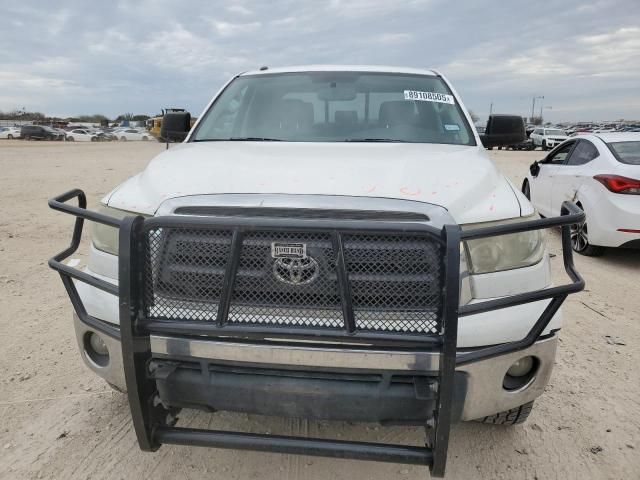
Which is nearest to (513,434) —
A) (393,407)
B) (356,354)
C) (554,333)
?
(554,333)

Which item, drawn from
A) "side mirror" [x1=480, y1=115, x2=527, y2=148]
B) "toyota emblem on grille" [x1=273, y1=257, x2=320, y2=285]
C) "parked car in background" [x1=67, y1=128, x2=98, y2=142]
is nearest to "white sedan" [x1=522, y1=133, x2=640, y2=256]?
"side mirror" [x1=480, y1=115, x2=527, y2=148]

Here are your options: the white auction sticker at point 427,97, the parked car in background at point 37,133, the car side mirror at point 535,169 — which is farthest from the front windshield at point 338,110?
the parked car in background at point 37,133

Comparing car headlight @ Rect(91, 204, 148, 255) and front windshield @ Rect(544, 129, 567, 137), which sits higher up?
car headlight @ Rect(91, 204, 148, 255)

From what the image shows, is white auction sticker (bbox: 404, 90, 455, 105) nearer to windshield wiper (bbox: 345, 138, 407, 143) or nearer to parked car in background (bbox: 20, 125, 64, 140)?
windshield wiper (bbox: 345, 138, 407, 143)

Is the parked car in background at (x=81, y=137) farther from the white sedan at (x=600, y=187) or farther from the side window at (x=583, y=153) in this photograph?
the side window at (x=583, y=153)

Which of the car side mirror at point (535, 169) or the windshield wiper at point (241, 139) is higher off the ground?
the windshield wiper at point (241, 139)

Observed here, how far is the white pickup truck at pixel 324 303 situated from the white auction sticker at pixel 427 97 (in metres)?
1.49

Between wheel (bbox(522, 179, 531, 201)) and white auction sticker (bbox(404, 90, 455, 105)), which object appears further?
wheel (bbox(522, 179, 531, 201))

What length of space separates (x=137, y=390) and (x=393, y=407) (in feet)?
3.26

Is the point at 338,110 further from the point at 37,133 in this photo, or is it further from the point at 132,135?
the point at 132,135

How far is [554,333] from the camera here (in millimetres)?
2256

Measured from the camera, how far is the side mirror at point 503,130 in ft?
13.0

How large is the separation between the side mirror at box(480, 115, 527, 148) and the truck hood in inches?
42.2

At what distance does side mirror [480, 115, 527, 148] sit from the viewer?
397 centimetres
